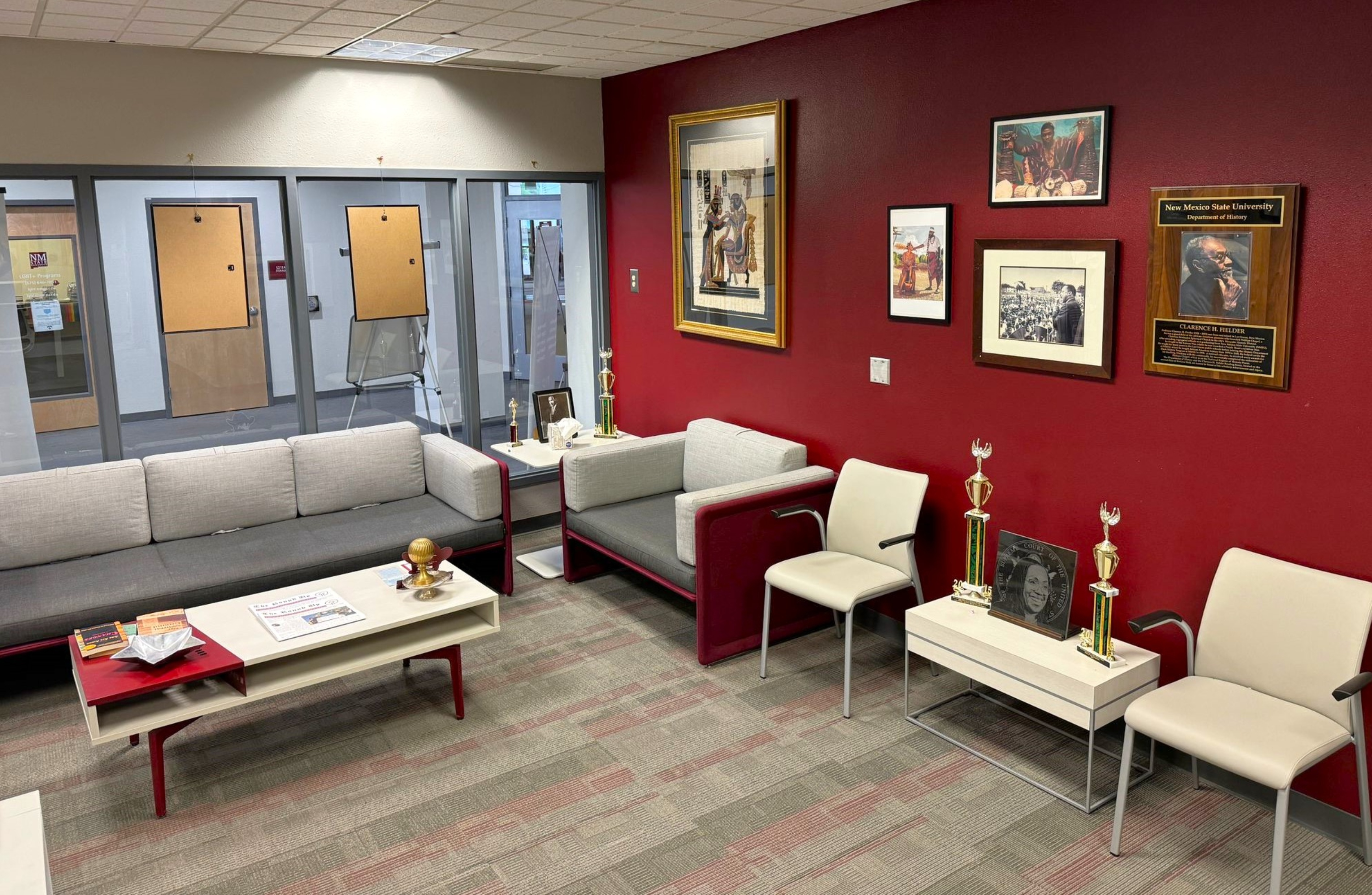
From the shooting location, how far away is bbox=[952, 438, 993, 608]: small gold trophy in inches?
147

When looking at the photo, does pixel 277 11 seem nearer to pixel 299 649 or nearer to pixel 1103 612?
pixel 299 649

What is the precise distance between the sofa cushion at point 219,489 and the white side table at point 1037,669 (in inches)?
119

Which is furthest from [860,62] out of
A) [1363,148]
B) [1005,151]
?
[1363,148]

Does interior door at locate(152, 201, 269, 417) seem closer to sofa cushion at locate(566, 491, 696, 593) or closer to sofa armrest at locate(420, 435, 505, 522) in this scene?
sofa armrest at locate(420, 435, 505, 522)

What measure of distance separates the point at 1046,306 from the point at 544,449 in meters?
2.78

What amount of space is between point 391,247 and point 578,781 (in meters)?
3.34

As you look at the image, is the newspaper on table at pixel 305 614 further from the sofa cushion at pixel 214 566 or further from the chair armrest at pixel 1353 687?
the chair armrest at pixel 1353 687

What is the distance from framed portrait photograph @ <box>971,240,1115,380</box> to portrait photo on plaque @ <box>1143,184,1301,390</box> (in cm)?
16

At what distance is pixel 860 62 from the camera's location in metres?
4.27

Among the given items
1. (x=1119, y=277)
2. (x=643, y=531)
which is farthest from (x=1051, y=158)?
(x=643, y=531)

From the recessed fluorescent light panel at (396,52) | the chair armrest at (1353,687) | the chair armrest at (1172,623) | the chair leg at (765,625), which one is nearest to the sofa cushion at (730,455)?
the chair leg at (765,625)

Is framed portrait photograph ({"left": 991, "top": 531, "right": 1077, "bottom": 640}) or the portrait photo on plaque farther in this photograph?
framed portrait photograph ({"left": 991, "top": 531, "right": 1077, "bottom": 640})

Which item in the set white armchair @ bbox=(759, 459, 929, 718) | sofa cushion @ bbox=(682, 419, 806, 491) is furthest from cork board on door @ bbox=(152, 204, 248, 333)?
white armchair @ bbox=(759, 459, 929, 718)

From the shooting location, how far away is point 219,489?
4.75 metres
